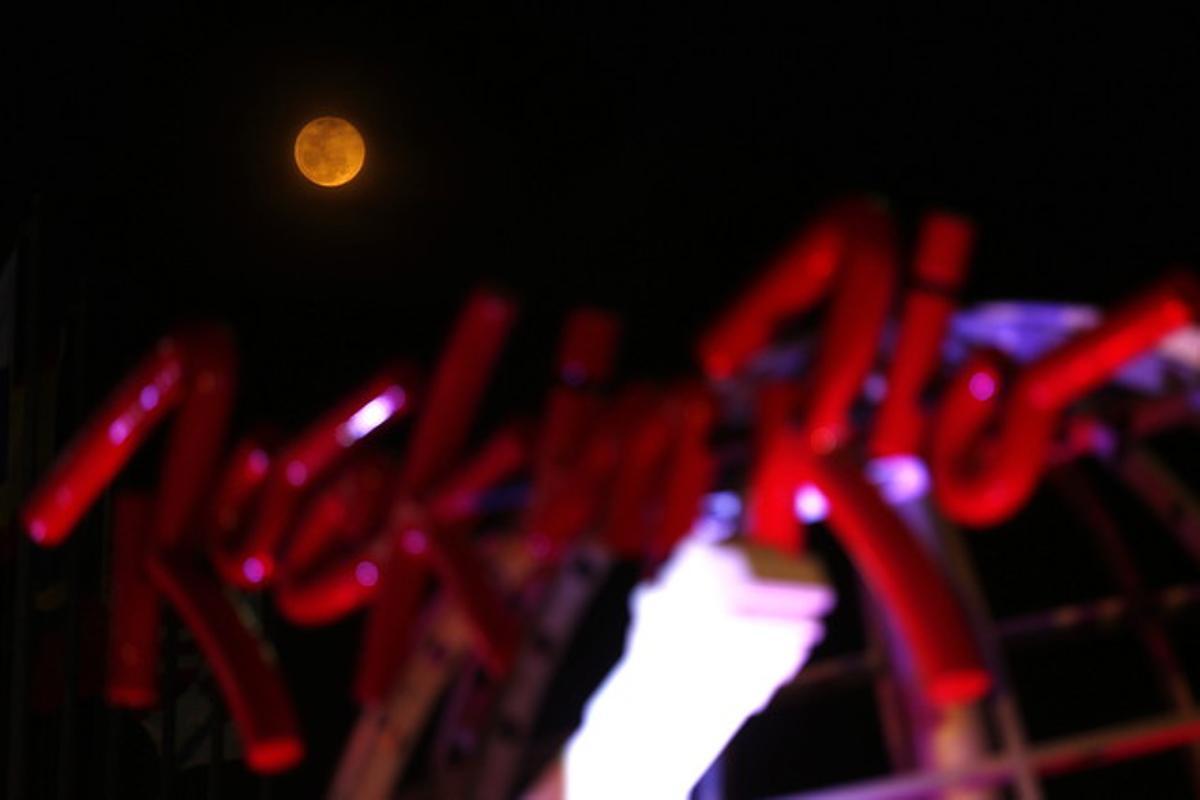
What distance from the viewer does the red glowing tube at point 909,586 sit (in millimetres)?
4168

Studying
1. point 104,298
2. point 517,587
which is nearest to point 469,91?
point 104,298

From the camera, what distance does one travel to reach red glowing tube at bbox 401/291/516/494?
592cm

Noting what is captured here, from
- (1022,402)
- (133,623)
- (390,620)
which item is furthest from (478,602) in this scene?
(1022,402)

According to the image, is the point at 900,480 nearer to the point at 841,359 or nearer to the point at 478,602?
the point at 841,359

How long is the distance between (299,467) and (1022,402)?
293 centimetres

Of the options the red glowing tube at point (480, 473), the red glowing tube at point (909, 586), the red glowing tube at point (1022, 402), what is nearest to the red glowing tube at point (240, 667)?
the red glowing tube at point (480, 473)

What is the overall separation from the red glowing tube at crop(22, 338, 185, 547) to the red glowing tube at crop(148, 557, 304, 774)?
40 centimetres

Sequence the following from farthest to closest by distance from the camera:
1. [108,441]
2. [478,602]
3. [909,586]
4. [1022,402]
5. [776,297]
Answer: [478,602] → [108,441] → [776,297] → [1022,402] → [909,586]

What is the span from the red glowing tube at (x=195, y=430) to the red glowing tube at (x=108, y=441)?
0.21 ft

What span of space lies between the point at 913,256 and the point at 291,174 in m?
5.36

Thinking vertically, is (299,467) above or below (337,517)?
above

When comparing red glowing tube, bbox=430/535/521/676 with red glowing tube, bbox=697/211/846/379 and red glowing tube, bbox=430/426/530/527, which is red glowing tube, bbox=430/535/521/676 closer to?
red glowing tube, bbox=430/426/530/527

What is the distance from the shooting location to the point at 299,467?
6016 millimetres

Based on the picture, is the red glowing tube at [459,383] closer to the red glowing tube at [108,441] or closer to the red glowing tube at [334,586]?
the red glowing tube at [334,586]
